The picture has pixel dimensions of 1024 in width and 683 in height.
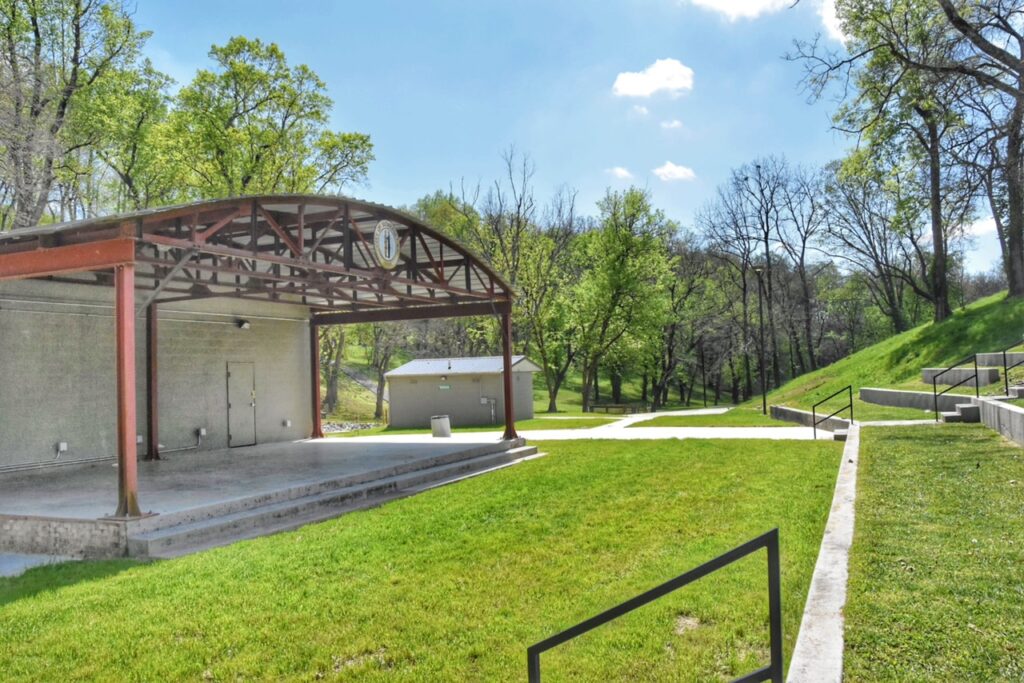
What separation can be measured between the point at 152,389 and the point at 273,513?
21.5 ft

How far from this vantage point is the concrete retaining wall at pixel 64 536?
709cm

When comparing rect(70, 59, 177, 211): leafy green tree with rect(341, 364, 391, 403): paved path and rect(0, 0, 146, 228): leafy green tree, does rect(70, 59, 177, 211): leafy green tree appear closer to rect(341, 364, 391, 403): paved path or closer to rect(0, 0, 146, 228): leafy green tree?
rect(0, 0, 146, 228): leafy green tree

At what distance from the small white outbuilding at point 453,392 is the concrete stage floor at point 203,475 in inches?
358

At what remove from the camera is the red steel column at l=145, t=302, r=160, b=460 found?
13438 millimetres

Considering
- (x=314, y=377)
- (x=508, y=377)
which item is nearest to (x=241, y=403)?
(x=314, y=377)

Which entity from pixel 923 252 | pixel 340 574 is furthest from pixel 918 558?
pixel 923 252

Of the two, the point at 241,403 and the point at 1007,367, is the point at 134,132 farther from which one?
the point at 1007,367

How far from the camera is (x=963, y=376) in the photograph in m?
18.4

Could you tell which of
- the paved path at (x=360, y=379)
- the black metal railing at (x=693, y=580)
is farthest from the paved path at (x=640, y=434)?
the paved path at (x=360, y=379)

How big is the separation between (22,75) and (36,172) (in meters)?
2.81

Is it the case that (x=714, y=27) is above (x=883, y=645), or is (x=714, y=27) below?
above

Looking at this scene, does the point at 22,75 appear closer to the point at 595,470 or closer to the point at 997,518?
the point at 595,470

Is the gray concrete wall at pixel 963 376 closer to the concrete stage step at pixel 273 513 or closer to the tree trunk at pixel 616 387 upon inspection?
the concrete stage step at pixel 273 513

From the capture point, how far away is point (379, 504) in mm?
9469
